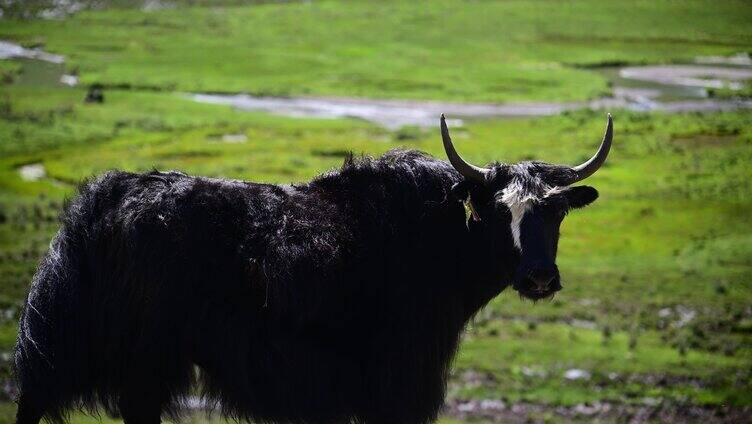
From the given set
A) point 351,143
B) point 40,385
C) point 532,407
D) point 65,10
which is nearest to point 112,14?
point 65,10

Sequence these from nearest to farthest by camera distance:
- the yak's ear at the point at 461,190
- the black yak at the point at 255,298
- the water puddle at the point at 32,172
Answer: the black yak at the point at 255,298, the yak's ear at the point at 461,190, the water puddle at the point at 32,172

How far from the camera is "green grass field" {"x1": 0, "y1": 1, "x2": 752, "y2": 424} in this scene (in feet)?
92.9

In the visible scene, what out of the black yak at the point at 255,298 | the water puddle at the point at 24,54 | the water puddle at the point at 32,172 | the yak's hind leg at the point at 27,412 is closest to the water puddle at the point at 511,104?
the water puddle at the point at 24,54

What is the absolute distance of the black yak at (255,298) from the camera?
9.21m

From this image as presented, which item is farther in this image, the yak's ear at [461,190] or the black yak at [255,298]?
the yak's ear at [461,190]

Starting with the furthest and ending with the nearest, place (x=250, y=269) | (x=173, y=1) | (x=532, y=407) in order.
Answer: (x=173, y=1), (x=532, y=407), (x=250, y=269)

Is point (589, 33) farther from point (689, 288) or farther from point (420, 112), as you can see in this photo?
point (689, 288)

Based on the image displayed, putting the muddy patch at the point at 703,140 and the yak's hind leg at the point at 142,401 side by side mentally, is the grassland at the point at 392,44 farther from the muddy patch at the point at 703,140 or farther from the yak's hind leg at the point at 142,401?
the yak's hind leg at the point at 142,401

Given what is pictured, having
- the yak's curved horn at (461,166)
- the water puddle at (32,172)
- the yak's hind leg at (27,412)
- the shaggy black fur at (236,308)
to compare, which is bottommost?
the water puddle at (32,172)

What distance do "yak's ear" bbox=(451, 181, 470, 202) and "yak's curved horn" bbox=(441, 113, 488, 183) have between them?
3.9 inches

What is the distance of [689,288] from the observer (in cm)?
3622

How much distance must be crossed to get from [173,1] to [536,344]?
156 metres

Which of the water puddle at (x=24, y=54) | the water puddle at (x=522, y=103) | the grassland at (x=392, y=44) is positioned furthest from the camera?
the water puddle at (x=24, y=54)

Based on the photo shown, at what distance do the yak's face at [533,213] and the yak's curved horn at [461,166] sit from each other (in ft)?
0.44
